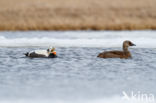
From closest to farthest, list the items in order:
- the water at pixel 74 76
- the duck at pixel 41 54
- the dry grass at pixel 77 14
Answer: the water at pixel 74 76, the duck at pixel 41 54, the dry grass at pixel 77 14

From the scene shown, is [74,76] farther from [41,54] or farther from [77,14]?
[77,14]

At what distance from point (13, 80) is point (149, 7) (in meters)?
17.2

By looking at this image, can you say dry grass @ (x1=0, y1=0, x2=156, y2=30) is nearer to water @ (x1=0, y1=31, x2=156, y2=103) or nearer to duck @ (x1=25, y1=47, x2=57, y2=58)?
water @ (x1=0, y1=31, x2=156, y2=103)

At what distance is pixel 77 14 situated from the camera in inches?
904

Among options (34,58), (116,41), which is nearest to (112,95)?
(34,58)

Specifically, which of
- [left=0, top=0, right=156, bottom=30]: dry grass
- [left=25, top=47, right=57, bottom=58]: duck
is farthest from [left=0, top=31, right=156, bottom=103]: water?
[left=0, top=0, right=156, bottom=30]: dry grass

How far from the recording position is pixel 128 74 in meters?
8.61

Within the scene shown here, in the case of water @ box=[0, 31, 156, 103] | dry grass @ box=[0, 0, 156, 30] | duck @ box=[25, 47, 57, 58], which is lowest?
water @ box=[0, 31, 156, 103]

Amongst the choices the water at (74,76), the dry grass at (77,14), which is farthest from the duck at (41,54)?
the dry grass at (77,14)

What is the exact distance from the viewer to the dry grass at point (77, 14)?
789 inches

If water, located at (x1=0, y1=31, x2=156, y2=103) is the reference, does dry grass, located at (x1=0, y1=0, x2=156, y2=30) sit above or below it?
above

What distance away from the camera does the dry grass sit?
20031 mm

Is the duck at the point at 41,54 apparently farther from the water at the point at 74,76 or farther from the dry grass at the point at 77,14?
the dry grass at the point at 77,14

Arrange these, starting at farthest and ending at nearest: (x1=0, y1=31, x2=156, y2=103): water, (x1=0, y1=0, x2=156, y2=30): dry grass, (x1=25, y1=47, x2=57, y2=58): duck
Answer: (x1=0, y1=0, x2=156, y2=30): dry grass < (x1=25, y1=47, x2=57, y2=58): duck < (x1=0, y1=31, x2=156, y2=103): water
